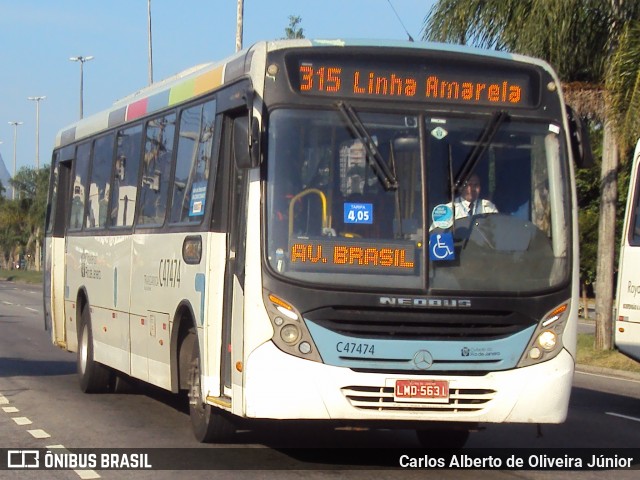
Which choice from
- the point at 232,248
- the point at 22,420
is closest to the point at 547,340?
the point at 232,248

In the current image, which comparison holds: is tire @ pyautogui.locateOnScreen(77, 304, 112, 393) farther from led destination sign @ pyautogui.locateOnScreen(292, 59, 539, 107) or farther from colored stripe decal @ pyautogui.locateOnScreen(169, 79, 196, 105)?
led destination sign @ pyautogui.locateOnScreen(292, 59, 539, 107)

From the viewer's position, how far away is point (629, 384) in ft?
57.7

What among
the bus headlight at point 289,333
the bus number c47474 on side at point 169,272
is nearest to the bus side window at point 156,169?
the bus number c47474 on side at point 169,272

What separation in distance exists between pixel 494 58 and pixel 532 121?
22.7 inches

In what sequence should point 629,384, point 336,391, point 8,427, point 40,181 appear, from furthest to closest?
point 40,181, point 629,384, point 8,427, point 336,391

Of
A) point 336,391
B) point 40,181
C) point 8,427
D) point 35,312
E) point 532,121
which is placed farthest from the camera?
point 40,181

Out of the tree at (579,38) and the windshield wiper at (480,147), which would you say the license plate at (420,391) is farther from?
the tree at (579,38)

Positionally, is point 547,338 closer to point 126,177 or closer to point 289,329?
point 289,329

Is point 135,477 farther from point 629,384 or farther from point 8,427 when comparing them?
point 629,384

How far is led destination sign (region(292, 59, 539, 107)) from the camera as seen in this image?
8.97m

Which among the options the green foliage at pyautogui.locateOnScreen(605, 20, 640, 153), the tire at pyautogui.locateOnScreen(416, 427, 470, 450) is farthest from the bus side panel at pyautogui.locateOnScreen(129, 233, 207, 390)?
the green foliage at pyautogui.locateOnScreen(605, 20, 640, 153)

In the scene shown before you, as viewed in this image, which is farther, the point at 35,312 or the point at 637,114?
the point at 35,312

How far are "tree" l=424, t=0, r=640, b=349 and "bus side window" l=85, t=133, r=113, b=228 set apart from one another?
9.08m

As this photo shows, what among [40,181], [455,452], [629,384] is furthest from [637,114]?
[40,181]
